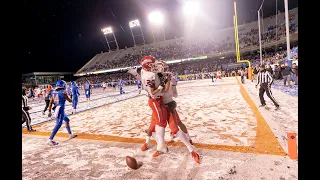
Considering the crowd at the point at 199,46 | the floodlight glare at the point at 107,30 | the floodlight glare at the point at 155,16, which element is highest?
the floodlight glare at the point at 107,30

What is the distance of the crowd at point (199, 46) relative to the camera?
36.9 meters

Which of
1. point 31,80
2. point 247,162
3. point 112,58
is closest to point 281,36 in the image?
point 247,162

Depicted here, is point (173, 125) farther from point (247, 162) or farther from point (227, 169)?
point (247, 162)

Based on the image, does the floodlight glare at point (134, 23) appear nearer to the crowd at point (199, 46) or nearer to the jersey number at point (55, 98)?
the crowd at point (199, 46)

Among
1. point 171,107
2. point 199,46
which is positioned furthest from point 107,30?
point 171,107

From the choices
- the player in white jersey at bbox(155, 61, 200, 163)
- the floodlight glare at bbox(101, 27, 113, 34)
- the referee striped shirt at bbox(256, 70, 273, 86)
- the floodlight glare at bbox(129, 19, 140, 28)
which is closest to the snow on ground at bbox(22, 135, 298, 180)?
the player in white jersey at bbox(155, 61, 200, 163)

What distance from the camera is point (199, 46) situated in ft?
146

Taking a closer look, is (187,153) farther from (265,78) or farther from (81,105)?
(81,105)

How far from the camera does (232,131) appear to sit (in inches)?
179

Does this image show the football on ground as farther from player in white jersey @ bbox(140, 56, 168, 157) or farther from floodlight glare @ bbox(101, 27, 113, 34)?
floodlight glare @ bbox(101, 27, 113, 34)

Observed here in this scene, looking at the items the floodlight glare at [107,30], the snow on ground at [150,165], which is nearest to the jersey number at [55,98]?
the snow on ground at [150,165]

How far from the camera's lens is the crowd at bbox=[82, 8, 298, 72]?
36.9 meters

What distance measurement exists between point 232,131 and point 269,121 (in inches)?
52.1

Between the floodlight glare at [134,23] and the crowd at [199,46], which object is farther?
the floodlight glare at [134,23]
